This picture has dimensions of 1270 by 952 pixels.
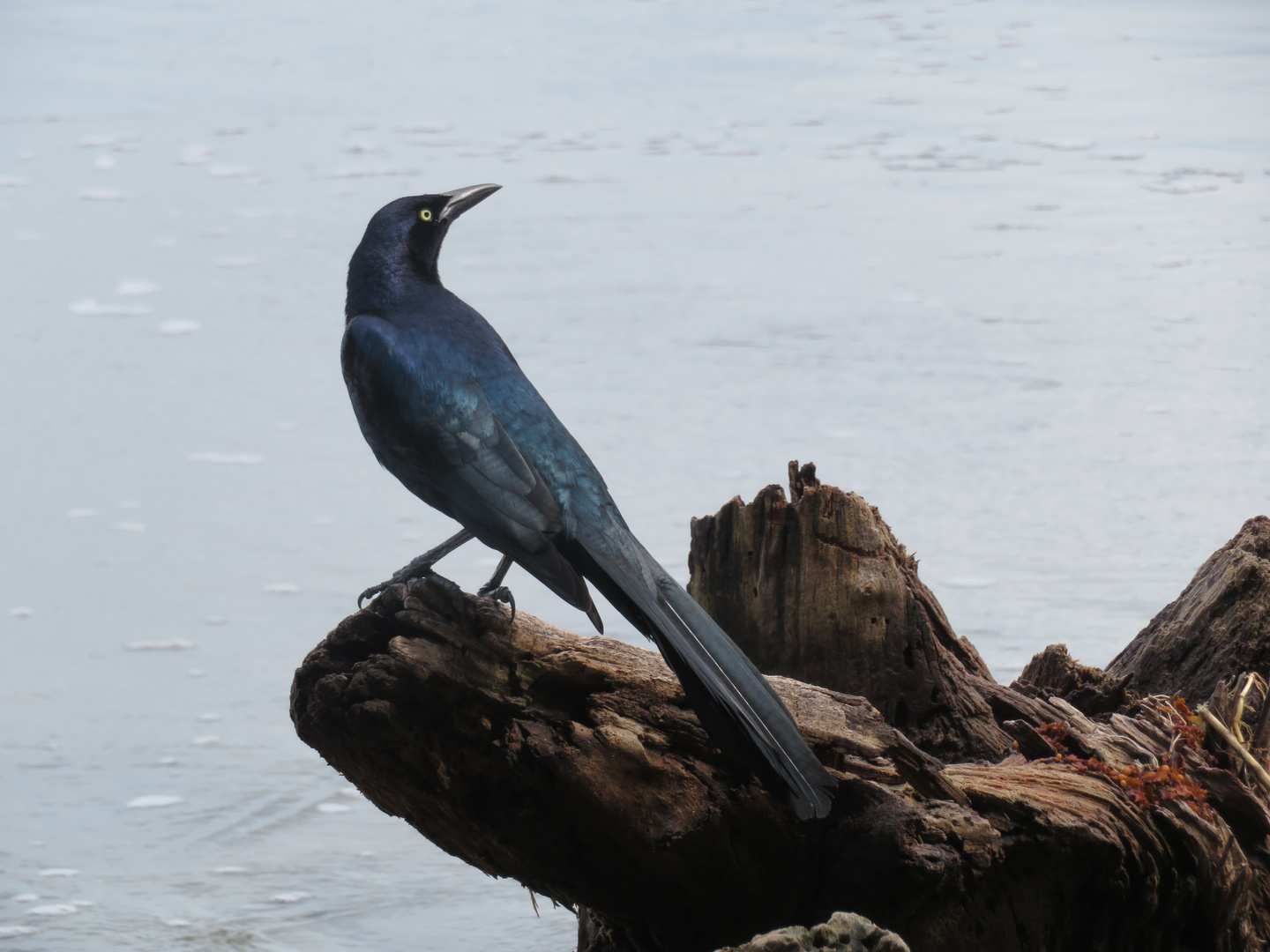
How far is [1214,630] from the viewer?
369cm

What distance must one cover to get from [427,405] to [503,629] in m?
0.49

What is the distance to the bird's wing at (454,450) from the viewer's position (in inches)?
107

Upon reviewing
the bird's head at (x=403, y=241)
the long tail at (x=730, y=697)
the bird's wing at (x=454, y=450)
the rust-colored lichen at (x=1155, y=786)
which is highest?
the bird's head at (x=403, y=241)

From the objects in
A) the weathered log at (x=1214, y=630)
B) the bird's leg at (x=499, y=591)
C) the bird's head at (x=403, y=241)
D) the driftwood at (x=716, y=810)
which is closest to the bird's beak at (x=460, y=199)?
the bird's head at (x=403, y=241)

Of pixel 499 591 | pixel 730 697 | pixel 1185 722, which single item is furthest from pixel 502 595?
pixel 1185 722

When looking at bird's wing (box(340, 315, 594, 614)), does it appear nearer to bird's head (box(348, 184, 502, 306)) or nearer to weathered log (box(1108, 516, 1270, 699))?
bird's head (box(348, 184, 502, 306))

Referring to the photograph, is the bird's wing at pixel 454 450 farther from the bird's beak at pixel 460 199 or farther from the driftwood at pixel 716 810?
the bird's beak at pixel 460 199

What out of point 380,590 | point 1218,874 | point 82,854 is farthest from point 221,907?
point 1218,874

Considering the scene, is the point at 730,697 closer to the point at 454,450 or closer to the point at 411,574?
the point at 411,574

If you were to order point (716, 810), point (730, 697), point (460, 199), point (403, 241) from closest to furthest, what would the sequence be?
1. point (730, 697)
2. point (716, 810)
3. point (403, 241)
4. point (460, 199)

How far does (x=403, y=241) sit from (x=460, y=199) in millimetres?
207

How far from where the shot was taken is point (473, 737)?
8.78 feet

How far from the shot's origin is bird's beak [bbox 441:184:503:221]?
3295 millimetres

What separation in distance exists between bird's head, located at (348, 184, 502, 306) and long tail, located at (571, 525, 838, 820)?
98cm
